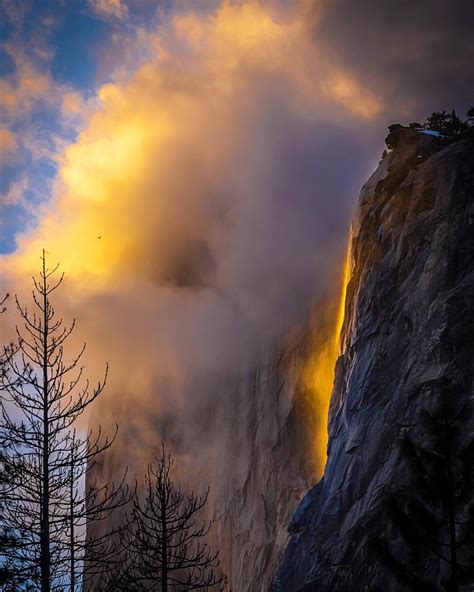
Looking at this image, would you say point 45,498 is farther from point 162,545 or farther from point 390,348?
point 390,348

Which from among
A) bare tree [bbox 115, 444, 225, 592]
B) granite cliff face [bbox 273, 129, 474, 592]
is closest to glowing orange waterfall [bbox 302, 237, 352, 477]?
granite cliff face [bbox 273, 129, 474, 592]

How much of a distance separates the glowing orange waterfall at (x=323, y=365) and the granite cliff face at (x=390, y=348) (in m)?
6.39

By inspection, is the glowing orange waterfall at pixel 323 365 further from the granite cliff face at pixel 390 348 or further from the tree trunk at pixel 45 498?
the tree trunk at pixel 45 498

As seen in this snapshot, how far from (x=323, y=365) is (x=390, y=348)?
13.8m

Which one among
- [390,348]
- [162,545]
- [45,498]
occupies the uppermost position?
[390,348]

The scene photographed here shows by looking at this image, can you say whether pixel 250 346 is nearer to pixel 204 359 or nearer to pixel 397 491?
pixel 204 359

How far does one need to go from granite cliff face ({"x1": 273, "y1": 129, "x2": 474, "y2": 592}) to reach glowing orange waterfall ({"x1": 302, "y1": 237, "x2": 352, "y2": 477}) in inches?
252

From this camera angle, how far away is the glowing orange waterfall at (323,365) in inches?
1555

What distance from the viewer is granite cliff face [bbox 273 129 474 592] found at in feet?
79.1

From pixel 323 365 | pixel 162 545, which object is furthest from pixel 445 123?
pixel 162 545

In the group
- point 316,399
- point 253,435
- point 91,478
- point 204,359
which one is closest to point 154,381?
point 204,359

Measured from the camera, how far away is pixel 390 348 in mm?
27688

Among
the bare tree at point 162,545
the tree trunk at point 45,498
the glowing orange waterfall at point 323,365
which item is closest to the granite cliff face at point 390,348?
the bare tree at point 162,545

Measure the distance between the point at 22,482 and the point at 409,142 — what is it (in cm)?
2812
